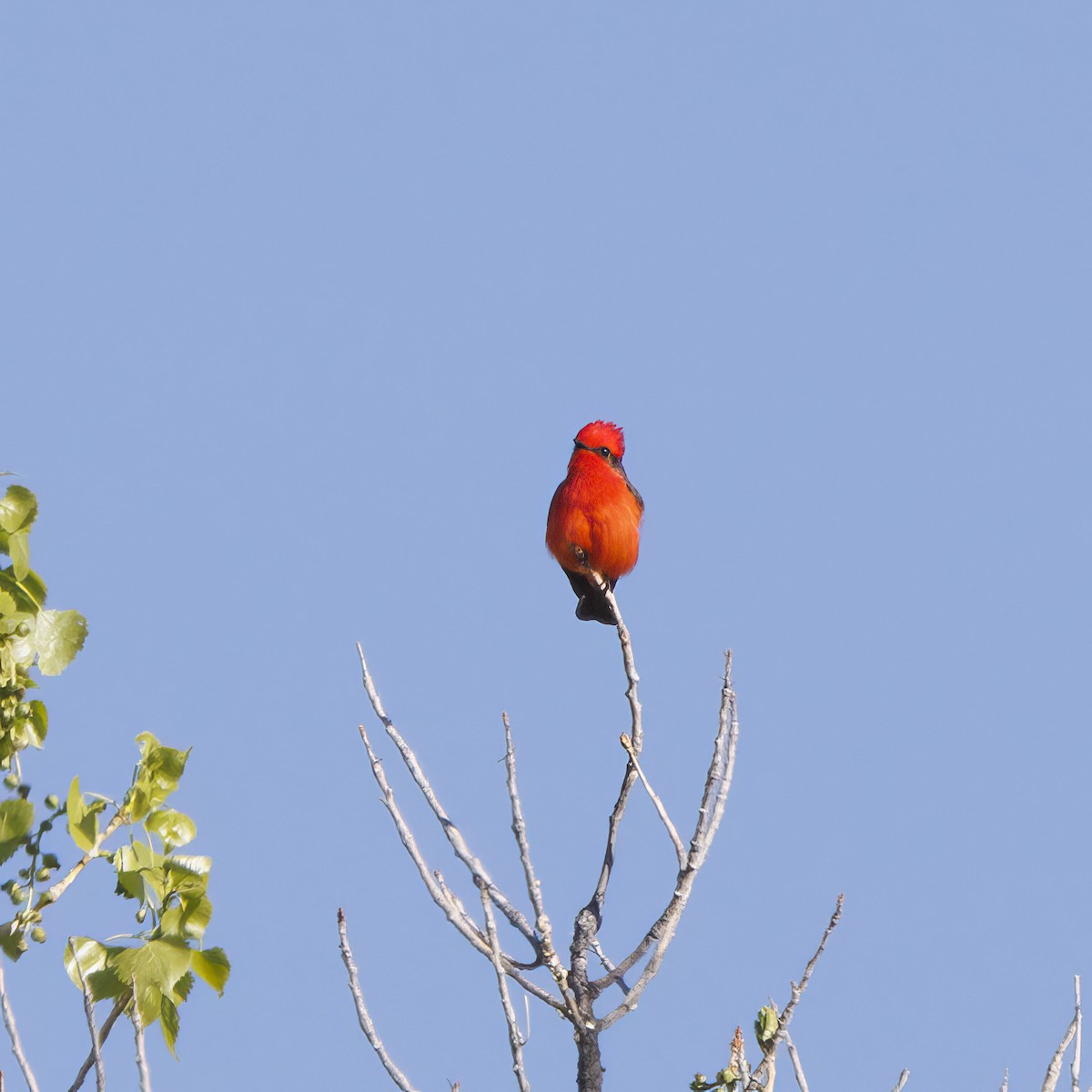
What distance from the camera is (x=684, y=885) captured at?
4.44 metres

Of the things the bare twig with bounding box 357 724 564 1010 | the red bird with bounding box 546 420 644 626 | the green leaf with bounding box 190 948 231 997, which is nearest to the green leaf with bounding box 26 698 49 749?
the green leaf with bounding box 190 948 231 997

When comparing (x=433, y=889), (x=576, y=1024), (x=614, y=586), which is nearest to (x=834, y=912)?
(x=576, y=1024)

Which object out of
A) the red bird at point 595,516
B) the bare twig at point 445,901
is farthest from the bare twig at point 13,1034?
the red bird at point 595,516

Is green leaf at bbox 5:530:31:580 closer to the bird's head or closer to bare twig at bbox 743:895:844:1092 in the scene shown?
bare twig at bbox 743:895:844:1092

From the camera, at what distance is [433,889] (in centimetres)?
434

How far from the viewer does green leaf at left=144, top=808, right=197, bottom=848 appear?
117 inches

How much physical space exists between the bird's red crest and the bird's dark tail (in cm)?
90

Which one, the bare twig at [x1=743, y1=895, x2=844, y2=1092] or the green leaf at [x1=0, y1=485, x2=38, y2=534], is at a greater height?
the green leaf at [x1=0, y1=485, x2=38, y2=534]

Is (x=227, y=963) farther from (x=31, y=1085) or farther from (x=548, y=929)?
(x=548, y=929)

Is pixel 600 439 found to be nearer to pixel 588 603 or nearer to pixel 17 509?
pixel 588 603

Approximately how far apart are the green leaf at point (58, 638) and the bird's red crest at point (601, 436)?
778 centimetres

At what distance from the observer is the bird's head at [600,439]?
1059cm

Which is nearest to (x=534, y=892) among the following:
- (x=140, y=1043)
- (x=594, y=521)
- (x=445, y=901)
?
(x=445, y=901)

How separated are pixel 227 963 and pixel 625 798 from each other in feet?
7.11
